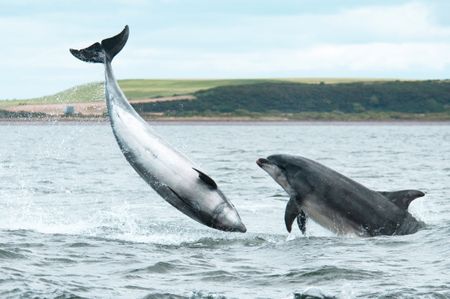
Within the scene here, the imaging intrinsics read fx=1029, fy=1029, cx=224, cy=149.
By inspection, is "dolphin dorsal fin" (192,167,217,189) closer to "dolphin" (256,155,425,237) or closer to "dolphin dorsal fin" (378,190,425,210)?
"dolphin" (256,155,425,237)

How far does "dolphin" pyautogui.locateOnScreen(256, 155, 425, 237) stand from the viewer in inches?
655

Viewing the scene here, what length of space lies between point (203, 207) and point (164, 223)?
16.3 feet

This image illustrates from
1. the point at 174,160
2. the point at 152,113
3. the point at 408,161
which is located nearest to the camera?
the point at 174,160

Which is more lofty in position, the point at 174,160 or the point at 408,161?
the point at 174,160

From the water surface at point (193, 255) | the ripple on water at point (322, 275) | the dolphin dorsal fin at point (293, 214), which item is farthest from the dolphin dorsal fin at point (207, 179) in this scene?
the ripple on water at point (322, 275)

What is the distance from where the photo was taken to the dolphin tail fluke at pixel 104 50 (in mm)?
17562

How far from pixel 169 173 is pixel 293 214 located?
231cm

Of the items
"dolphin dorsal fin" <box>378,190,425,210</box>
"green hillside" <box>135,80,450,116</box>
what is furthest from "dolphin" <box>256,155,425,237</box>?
"green hillside" <box>135,80,450,116</box>

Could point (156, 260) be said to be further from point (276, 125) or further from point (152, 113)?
point (276, 125)

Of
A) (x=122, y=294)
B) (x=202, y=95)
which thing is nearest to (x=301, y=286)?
(x=122, y=294)

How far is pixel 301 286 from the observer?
1305cm

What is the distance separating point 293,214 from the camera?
16875 mm

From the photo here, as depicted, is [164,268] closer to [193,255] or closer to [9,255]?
[193,255]

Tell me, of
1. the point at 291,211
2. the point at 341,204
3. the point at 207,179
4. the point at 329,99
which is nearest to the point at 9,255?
Result: the point at 207,179
